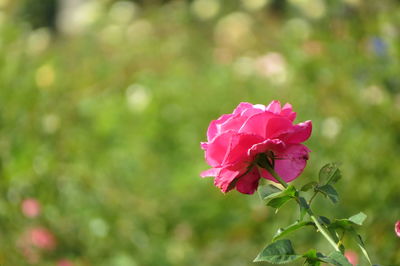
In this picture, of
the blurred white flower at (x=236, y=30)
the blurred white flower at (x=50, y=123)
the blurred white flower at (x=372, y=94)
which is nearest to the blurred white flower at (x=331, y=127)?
the blurred white flower at (x=372, y=94)

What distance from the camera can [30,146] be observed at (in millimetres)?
2686

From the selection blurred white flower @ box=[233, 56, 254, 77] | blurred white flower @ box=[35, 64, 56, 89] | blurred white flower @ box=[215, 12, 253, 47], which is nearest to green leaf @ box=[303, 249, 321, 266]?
blurred white flower @ box=[35, 64, 56, 89]

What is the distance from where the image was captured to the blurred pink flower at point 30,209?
2.33 m

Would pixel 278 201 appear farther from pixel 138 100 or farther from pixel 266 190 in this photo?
pixel 138 100

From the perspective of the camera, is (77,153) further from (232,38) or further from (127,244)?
(232,38)

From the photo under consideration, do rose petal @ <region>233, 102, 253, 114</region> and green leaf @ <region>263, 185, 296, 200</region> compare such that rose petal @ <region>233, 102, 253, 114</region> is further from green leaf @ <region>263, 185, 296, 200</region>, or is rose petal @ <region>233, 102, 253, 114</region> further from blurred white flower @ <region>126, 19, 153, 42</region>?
blurred white flower @ <region>126, 19, 153, 42</region>

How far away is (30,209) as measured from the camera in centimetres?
234

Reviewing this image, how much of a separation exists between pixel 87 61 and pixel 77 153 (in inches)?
121

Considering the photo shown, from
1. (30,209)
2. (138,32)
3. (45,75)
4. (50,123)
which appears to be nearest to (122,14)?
(138,32)

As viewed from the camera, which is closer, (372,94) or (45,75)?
(372,94)

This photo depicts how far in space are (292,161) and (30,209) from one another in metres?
1.64

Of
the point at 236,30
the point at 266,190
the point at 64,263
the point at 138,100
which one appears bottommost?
the point at 266,190

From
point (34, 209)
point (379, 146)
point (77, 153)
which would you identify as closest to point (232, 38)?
point (77, 153)

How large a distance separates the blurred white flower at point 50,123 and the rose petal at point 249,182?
2485 mm
